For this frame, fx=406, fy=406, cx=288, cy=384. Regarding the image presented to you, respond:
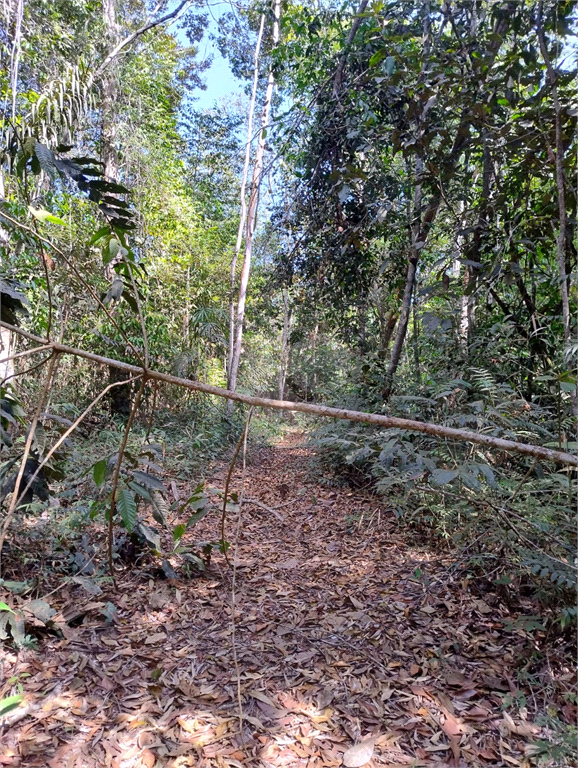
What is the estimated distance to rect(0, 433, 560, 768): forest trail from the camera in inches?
45.6

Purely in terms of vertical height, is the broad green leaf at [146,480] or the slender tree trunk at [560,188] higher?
the slender tree trunk at [560,188]

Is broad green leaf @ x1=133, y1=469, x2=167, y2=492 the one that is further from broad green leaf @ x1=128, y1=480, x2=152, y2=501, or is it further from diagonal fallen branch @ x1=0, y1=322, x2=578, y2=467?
diagonal fallen branch @ x1=0, y1=322, x2=578, y2=467

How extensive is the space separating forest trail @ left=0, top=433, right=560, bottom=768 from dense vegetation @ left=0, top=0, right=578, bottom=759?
0.20 m

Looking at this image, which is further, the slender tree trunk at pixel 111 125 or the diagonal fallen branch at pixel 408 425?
the slender tree trunk at pixel 111 125

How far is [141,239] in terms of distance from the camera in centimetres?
550

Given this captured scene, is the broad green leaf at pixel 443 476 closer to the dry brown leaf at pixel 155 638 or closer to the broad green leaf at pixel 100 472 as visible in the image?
the broad green leaf at pixel 100 472

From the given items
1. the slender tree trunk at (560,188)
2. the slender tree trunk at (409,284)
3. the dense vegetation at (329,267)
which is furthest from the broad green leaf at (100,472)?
the slender tree trunk at (409,284)

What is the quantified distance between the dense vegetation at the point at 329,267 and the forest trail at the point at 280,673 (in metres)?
0.20

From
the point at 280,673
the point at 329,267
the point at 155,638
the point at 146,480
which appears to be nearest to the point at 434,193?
the point at 329,267

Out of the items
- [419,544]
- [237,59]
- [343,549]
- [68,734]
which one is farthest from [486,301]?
[237,59]

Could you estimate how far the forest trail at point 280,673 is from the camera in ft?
3.80

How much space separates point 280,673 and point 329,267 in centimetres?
369

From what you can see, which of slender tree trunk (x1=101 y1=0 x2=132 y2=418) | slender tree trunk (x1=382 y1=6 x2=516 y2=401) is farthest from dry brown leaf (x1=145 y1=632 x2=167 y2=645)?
slender tree trunk (x1=101 y1=0 x2=132 y2=418)

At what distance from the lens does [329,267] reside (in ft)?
14.2
